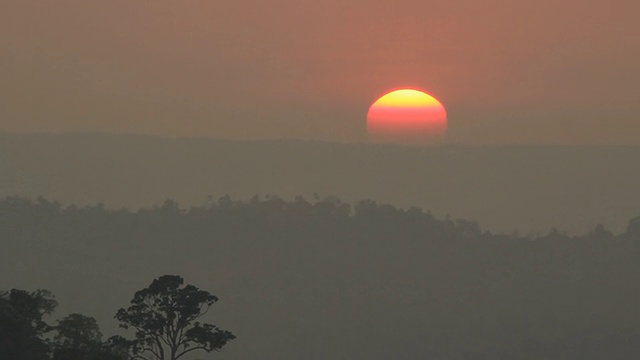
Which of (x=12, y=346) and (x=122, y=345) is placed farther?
(x=122, y=345)

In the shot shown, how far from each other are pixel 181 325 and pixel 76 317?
10.5 m

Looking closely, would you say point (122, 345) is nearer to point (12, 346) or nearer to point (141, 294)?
point (141, 294)

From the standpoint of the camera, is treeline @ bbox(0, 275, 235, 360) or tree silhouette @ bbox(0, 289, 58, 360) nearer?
tree silhouette @ bbox(0, 289, 58, 360)

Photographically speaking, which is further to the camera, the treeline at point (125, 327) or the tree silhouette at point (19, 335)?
the treeline at point (125, 327)

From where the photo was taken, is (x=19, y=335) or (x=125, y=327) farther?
(x=125, y=327)

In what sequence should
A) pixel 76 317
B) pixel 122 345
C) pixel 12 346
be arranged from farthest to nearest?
pixel 76 317
pixel 122 345
pixel 12 346

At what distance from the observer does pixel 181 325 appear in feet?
360

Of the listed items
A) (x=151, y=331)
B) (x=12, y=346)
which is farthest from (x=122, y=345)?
(x=12, y=346)

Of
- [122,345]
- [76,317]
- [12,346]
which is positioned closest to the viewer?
[12,346]

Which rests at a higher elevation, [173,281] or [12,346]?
[173,281]

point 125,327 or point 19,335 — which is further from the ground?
point 125,327

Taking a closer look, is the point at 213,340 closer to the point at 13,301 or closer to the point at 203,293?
the point at 203,293

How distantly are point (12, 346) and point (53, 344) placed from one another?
37.3 ft

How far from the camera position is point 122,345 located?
355 feet
